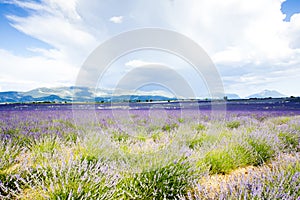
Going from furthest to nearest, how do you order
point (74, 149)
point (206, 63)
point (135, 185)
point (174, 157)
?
point (206, 63) → point (74, 149) → point (174, 157) → point (135, 185)

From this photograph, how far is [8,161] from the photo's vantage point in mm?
2662

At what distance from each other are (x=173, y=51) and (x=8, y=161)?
4.44 m

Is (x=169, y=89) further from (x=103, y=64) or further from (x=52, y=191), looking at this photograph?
(x=52, y=191)

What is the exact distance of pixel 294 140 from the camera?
4629mm

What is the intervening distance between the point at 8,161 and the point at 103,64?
3.03 meters

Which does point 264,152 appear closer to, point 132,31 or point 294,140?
point 294,140

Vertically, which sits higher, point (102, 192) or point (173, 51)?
point (173, 51)

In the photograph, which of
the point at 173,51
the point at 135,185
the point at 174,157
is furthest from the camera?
the point at 173,51

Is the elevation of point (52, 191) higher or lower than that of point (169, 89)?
lower

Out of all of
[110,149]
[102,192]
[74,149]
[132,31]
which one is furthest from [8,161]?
[132,31]

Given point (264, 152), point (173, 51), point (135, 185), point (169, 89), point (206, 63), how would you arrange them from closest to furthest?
point (135, 185)
point (264, 152)
point (206, 63)
point (173, 51)
point (169, 89)

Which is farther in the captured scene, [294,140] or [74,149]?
[294,140]

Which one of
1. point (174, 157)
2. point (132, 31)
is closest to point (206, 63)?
point (132, 31)

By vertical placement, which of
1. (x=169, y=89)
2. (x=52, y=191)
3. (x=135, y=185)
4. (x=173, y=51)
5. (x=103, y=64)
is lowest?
(x=135, y=185)
